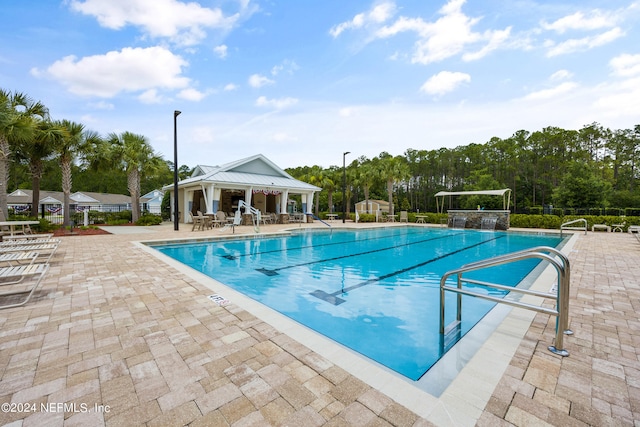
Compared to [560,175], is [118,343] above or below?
below

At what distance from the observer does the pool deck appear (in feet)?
5.69

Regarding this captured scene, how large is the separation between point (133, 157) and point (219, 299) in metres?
19.1

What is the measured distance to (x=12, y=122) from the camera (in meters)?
10.8

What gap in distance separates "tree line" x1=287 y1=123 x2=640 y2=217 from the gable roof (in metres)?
4.84

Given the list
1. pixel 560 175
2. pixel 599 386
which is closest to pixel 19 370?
pixel 599 386

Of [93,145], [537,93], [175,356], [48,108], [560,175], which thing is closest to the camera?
[175,356]

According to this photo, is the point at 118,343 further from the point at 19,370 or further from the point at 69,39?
the point at 69,39

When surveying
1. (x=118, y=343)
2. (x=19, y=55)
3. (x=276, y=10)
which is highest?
(x=276, y=10)

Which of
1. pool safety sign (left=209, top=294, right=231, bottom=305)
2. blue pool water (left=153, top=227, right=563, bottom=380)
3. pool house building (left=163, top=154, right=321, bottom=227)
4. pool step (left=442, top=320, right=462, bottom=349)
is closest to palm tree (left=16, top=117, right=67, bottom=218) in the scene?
pool house building (left=163, top=154, right=321, bottom=227)

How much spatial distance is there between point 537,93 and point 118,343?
2093 cm

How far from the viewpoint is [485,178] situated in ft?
112

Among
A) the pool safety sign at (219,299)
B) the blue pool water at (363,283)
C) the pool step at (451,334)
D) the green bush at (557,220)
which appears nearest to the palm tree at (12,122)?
the blue pool water at (363,283)

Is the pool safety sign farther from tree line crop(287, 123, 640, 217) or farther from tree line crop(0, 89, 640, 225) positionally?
tree line crop(287, 123, 640, 217)

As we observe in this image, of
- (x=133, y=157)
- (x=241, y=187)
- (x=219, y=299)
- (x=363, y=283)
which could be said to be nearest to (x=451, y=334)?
(x=363, y=283)
